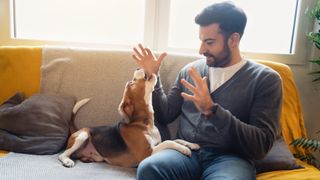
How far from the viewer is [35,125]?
1553mm

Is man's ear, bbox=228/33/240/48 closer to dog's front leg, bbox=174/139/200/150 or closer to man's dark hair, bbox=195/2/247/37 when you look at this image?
man's dark hair, bbox=195/2/247/37

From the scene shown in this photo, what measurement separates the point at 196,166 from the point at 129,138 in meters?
0.37

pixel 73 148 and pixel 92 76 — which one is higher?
pixel 92 76

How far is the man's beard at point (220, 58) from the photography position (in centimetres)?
135

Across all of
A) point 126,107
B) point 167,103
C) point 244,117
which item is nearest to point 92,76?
point 126,107

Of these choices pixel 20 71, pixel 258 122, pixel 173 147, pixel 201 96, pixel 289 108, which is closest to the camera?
pixel 201 96

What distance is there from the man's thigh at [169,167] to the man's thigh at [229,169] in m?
0.06

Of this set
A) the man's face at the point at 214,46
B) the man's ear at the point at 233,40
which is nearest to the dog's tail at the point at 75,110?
the man's face at the point at 214,46

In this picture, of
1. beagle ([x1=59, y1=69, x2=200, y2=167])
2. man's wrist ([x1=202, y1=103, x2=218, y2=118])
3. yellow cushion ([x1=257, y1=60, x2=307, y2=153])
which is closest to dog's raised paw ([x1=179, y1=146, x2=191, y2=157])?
beagle ([x1=59, y1=69, x2=200, y2=167])

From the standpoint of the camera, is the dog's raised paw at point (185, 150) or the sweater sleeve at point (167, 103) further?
the sweater sleeve at point (167, 103)

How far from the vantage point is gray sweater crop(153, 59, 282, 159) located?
1.17 meters

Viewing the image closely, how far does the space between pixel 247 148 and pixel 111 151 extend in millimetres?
667

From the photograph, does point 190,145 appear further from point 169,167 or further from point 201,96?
point 201,96

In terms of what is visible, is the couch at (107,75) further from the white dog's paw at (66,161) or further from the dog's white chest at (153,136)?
the white dog's paw at (66,161)
